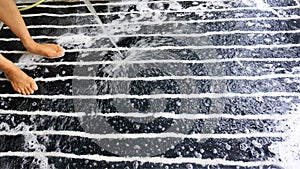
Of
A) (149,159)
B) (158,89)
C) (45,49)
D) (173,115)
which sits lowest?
(149,159)

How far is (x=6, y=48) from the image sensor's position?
1416 millimetres

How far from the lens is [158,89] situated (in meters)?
1.24

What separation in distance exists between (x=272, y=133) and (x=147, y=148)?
41cm

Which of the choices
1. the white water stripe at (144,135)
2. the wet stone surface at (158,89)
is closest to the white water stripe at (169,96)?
the wet stone surface at (158,89)

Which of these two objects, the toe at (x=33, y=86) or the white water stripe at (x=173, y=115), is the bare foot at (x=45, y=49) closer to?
the toe at (x=33, y=86)

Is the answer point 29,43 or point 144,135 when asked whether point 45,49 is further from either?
point 144,135

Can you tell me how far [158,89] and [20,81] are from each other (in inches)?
20.3

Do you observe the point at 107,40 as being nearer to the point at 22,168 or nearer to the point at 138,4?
the point at 138,4

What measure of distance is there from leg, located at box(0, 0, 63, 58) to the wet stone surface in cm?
4

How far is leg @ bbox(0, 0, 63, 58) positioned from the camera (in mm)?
1200

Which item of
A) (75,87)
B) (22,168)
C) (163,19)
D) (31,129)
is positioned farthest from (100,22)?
(22,168)

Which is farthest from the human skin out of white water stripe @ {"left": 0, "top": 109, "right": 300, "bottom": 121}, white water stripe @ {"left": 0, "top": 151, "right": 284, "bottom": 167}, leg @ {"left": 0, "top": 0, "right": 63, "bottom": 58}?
white water stripe @ {"left": 0, "top": 151, "right": 284, "bottom": 167}

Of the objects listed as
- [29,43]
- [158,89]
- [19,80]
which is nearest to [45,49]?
[29,43]

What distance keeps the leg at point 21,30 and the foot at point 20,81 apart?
5.4 inches
